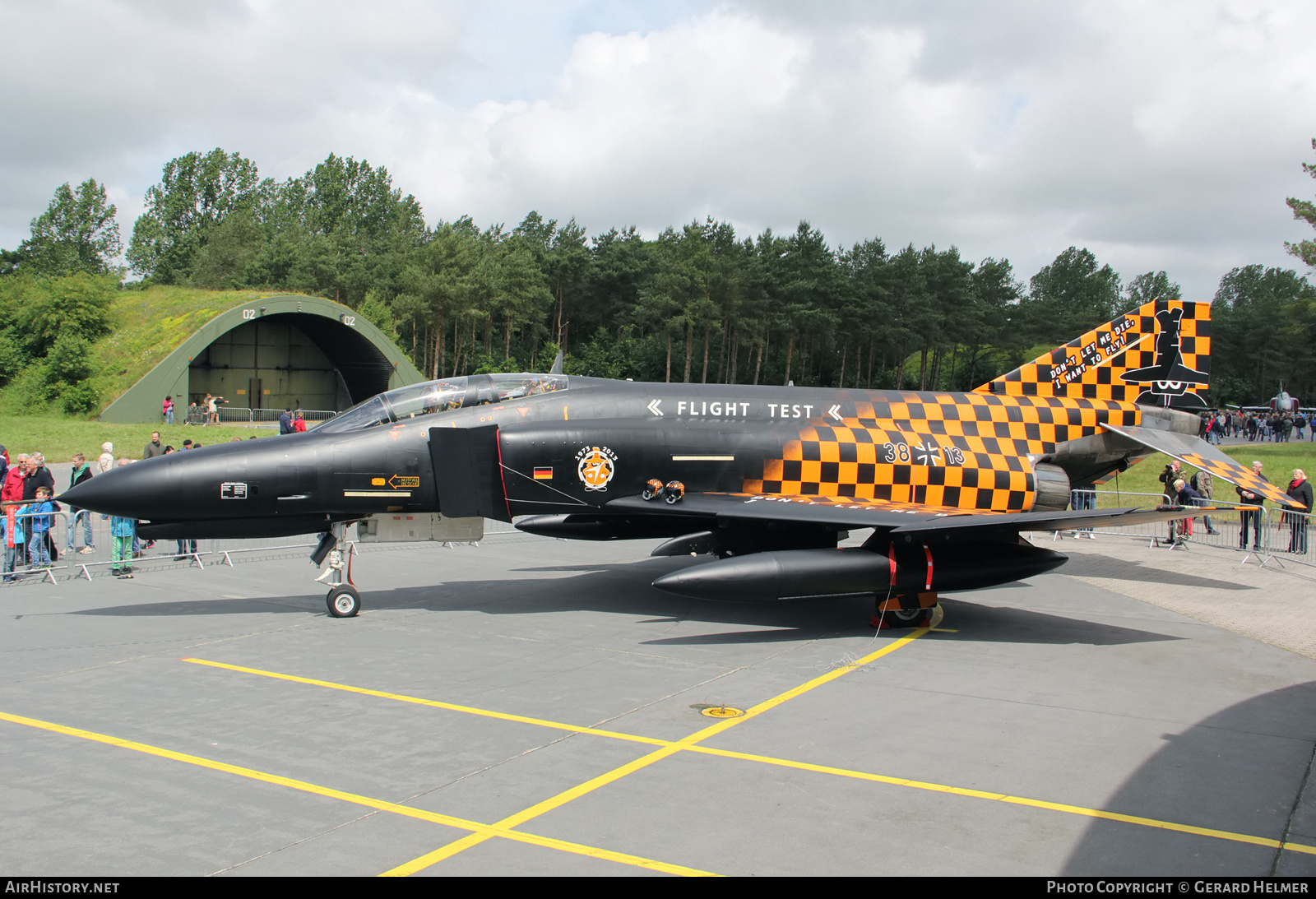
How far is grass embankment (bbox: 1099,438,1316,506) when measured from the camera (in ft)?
81.4

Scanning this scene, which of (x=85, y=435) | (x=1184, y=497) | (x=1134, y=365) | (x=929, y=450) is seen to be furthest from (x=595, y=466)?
(x=85, y=435)

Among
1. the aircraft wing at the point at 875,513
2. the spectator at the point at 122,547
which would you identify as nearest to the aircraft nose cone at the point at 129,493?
the spectator at the point at 122,547

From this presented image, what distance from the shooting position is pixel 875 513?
35.8ft

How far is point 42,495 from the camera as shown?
13242 millimetres

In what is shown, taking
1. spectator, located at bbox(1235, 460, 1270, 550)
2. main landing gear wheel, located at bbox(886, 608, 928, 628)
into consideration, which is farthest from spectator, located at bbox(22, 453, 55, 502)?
spectator, located at bbox(1235, 460, 1270, 550)

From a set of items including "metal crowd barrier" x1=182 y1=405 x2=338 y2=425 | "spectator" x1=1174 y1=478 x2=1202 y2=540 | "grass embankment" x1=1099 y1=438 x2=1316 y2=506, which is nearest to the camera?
"spectator" x1=1174 y1=478 x2=1202 y2=540

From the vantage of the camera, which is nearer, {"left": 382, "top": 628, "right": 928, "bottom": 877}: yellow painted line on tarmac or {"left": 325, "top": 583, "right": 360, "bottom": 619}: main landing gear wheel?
{"left": 382, "top": 628, "right": 928, "bottom": 877}: yellow painted line on tarmac

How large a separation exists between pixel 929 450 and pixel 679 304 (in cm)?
4988

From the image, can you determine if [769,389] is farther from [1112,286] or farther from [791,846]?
[1112,286]

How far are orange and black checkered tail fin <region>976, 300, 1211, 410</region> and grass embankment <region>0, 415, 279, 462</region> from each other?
81.2 ft

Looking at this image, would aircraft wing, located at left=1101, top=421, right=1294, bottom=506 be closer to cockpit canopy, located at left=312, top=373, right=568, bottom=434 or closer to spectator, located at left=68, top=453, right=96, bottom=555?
cockpit canopy, located at left=312, top=373, right=568, bottom=434

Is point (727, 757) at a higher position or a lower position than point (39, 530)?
lower

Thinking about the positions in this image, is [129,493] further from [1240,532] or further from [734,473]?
[1240,532]

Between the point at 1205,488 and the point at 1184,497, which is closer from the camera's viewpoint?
the point at 1184,497
